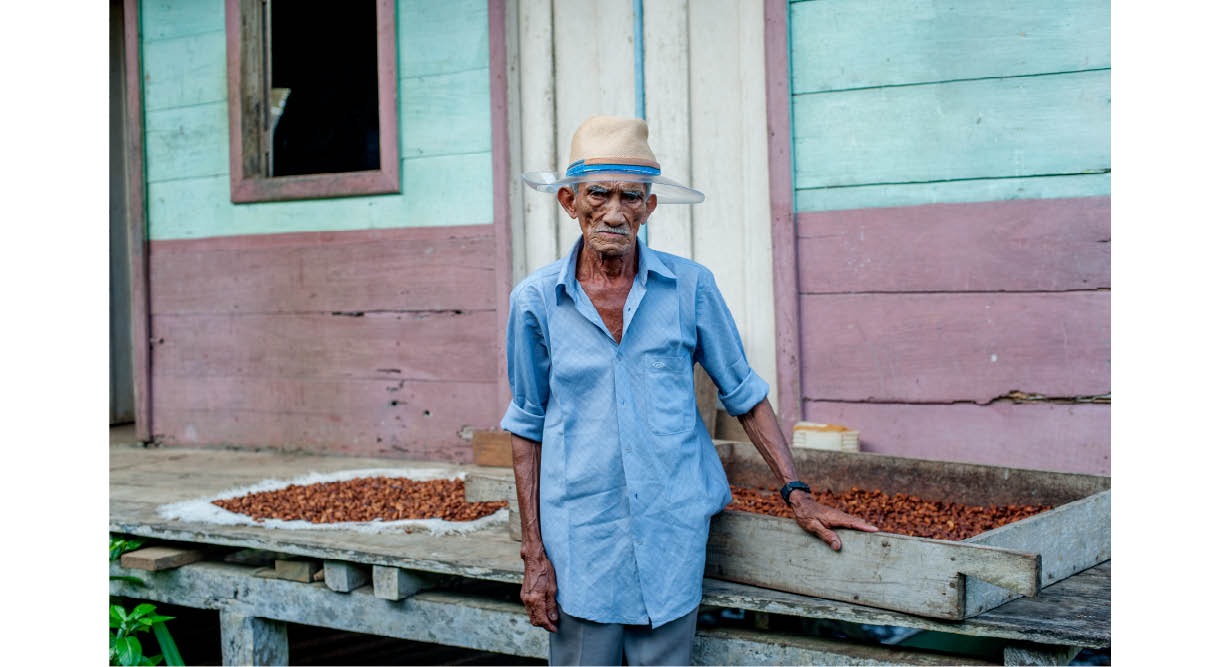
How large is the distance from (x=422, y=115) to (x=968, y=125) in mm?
2551

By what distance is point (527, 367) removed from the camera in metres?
2.61

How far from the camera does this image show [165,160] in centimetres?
584

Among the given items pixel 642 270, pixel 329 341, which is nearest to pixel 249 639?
pixel 329 341

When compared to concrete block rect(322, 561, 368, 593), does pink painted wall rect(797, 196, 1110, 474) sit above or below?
above

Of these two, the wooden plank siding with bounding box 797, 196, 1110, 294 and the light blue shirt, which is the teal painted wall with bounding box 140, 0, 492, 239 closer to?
the wooden plank siding with bounding box 797, 196, 1110, 294

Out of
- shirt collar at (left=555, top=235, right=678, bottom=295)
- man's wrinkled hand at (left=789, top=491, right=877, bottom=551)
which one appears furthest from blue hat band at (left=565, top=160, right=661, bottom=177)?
man's wrinkled hand at (left=789, top=491, right=877, bottom=551)

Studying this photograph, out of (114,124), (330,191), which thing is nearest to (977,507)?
(330,191)

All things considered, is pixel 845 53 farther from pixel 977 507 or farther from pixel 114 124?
pixel 114 124

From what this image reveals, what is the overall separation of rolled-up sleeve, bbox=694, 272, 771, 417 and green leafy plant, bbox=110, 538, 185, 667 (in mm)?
2144

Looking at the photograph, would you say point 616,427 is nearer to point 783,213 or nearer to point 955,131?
point 783,213

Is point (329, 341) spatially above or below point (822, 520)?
above

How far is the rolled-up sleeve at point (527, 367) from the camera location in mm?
2588

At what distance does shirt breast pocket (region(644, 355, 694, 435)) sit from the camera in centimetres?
256

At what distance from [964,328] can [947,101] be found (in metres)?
0.87
